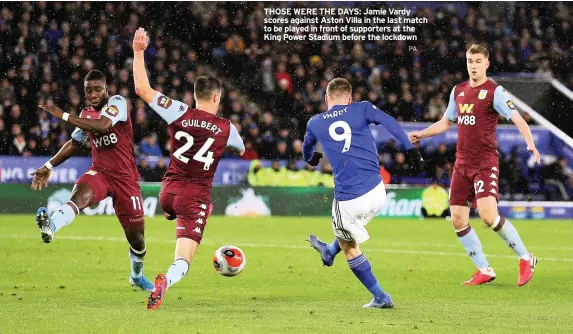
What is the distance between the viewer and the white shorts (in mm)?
9641

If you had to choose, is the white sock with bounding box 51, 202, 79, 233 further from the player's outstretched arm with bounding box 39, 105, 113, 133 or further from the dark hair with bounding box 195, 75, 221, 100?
the dark hair with bounding box 195, 75, 221, 100

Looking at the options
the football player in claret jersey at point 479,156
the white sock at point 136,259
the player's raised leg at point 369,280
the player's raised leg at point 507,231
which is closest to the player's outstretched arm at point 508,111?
the football player in claret jersey at point 479,156

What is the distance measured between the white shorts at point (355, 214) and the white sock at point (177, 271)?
4.85 feet

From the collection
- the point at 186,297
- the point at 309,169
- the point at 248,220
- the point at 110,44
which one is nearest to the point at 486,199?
the point at 186,297

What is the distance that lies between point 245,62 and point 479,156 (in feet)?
62.8

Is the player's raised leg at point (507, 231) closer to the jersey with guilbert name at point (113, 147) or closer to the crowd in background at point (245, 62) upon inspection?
the jersey with guilbert name at point (113, 147)

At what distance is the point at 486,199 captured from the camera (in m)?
11.8

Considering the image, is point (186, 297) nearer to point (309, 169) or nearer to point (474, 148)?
point (474, 148)

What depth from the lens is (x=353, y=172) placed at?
9.69m

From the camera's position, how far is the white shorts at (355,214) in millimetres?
9641

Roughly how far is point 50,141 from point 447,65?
→ 12.4m

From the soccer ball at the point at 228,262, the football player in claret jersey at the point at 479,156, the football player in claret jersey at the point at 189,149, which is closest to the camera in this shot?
the football player in claret jersey at the point at 189,149

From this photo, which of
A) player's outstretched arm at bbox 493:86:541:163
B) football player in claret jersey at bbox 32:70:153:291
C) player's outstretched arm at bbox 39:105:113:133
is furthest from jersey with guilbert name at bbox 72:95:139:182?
player's outstretched arm at bbox 493:86:541:163

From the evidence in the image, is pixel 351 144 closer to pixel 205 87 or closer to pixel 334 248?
pixel 334 248
